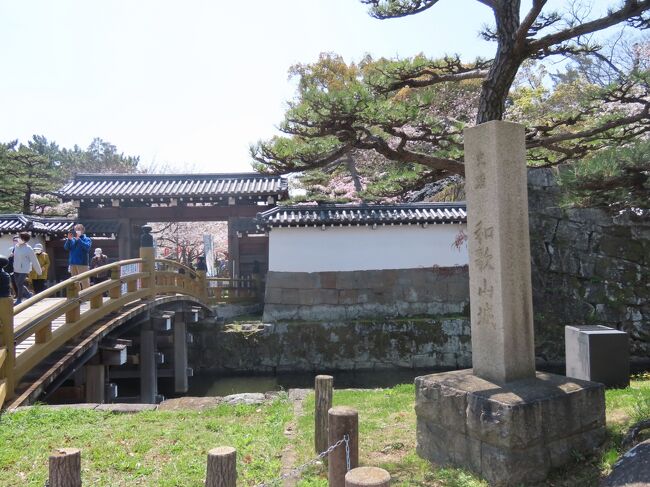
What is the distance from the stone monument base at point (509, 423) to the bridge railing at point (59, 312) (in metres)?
5.12

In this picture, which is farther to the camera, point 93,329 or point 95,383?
point 95,383

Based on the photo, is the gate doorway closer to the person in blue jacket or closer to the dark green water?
the dark green water

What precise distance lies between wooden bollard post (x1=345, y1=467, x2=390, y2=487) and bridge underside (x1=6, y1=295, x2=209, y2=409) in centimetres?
523

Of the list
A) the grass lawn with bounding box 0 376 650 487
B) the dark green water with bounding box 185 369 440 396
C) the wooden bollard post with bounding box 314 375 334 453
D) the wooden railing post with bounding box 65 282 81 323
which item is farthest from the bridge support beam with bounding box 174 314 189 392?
the wooden bollard post with bounding box 314 375 334 453

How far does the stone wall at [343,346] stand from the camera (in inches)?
561

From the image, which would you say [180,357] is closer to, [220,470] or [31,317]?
[31,317]

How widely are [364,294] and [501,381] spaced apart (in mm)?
11446

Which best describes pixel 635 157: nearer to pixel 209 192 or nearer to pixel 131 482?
pixel 131 482

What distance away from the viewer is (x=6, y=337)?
5.90m

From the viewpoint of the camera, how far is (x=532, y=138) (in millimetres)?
6582

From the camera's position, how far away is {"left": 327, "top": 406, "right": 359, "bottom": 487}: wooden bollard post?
330 centimetres

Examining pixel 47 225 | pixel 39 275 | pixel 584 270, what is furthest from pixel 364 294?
pixel 47 225

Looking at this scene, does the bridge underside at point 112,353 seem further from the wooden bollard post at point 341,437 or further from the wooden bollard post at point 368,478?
the wooden bollard post at point 368,478

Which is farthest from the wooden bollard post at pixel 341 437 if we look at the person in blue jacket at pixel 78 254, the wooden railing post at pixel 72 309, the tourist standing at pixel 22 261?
the person in blue jacket at pixel 78 254
